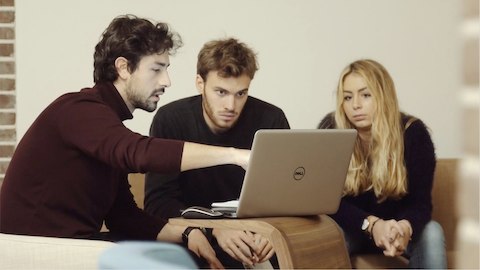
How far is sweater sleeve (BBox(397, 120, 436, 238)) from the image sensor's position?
305 cm

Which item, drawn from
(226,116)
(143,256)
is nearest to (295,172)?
(226,116)

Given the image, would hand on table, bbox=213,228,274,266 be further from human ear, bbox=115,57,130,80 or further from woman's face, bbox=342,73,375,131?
woman's face, bbox=342,73,375,131

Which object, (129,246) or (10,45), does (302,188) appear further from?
(10,45)

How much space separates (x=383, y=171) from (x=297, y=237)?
1.17 metres

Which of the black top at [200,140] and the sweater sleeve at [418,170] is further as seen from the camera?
the sweater sleeve at [418,170]

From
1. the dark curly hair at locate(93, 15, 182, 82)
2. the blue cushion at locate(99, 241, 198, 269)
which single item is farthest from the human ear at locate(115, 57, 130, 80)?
the blue cushion at locate(99, 241, 198, 269)

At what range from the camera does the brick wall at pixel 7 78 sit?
3.69 m

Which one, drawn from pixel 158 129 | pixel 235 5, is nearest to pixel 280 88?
pixel 235 5

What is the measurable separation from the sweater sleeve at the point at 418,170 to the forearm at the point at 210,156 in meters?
1.32

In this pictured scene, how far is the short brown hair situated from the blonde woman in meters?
0.44

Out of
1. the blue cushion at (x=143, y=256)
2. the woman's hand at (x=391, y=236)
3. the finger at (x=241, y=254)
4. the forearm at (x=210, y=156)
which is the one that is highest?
the blue cushion at (x=143, y=256)

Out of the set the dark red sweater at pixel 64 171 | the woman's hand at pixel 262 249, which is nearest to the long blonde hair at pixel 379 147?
the woman's hand at pixel 262 249

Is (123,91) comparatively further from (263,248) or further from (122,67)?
(263,248)

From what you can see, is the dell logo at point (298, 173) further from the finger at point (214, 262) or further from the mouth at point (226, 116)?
the mouth at point (226, 116)
